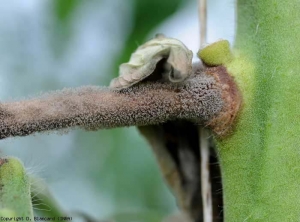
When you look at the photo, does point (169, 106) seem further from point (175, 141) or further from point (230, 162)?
point (175, 141)

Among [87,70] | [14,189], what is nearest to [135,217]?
[87,70]

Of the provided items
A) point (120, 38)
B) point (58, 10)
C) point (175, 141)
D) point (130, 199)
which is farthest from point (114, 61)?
point (175, 141)

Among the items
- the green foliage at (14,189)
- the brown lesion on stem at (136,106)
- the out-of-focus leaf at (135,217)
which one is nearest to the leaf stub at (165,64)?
the brown lesion on stem at (136,106)

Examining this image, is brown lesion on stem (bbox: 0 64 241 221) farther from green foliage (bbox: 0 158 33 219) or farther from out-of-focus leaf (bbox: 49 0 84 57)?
out-of-focus leaf (bbox: 49 0 84 57)

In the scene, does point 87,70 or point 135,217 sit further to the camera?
point 87,70

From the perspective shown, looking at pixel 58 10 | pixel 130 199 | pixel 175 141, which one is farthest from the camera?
pixel 130 199

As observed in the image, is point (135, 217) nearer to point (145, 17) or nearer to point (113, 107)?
point (145, 17)
